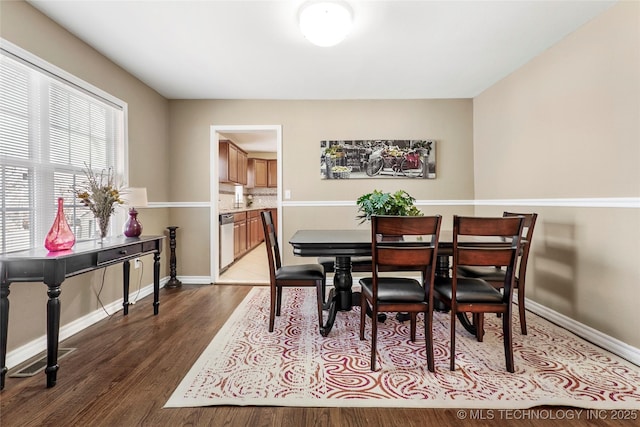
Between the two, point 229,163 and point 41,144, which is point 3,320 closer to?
point 41,144

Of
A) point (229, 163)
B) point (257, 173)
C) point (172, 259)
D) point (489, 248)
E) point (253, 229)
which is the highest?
point (257, 173)

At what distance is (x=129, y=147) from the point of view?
342 cm

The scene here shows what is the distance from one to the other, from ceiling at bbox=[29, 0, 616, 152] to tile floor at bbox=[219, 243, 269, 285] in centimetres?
247

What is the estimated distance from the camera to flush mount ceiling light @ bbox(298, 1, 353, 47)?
2152mm

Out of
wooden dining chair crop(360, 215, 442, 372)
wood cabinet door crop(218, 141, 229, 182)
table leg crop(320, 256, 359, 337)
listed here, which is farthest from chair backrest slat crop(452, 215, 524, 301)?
wood cabinet door crop(218, 141, 229, 182)

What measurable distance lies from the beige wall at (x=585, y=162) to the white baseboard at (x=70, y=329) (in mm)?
4080

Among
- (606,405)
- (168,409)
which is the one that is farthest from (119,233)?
(606,405)

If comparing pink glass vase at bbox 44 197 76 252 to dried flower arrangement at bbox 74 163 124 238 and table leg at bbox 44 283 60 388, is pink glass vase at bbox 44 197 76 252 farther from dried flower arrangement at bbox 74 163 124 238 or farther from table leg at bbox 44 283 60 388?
dried flower arrangement at bbox 74 163 124 238

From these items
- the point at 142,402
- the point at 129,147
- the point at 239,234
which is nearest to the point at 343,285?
the point at 142,402

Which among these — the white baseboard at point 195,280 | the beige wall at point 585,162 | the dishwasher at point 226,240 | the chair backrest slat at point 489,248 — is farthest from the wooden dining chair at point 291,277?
the dishwasher at point 226,240

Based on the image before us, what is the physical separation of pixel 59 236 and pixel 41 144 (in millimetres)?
838

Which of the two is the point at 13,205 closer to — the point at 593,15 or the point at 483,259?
the point at 483,259

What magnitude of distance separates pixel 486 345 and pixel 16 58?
380 centimetres

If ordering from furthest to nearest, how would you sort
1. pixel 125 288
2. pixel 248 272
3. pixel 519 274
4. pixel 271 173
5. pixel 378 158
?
pixel 271 173 → pixel 248 272 → pixel 378 158 → pixel 125 288 → pixel 519 274
